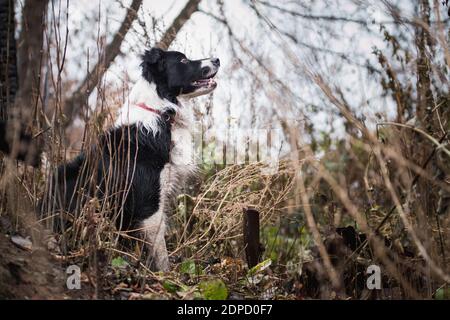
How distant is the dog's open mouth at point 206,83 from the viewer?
16.4 feet

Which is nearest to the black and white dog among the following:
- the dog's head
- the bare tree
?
Answer: the dog's head

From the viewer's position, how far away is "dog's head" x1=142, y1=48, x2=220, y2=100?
192 inches

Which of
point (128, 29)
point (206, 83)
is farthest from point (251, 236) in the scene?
point (128, 29)

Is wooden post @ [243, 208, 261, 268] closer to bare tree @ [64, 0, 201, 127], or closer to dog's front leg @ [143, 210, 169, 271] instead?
dog's front leg @ [143, 210, 169, 271]

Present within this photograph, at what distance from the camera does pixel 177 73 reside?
4922 millimetres

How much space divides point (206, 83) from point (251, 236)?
5.56 feet

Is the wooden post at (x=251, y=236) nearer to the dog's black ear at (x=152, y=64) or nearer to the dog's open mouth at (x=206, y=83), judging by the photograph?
the dog's open mouth at (x=206, y=83)

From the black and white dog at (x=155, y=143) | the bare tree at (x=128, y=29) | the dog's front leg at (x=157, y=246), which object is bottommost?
the dog's front leg at (x=157, y=246)

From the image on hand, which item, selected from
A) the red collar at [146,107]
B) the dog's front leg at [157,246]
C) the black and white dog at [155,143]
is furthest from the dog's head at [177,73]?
the dog's front leg at [157,246]

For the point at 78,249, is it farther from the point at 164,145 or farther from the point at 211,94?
the point at 211,94

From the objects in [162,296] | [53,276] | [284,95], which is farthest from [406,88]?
[53,276]

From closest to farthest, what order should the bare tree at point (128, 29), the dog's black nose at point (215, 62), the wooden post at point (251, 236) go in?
the wooden post at point (251, 236)
the dog's black nose at point (215, 62)
the bare tree at point (128, 29)

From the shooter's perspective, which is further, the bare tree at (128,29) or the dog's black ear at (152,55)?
the bare tree at (128,29)

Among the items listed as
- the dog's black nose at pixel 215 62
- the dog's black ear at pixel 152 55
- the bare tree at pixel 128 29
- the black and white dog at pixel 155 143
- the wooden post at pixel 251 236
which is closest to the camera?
the wooden post at pixel 251 236
